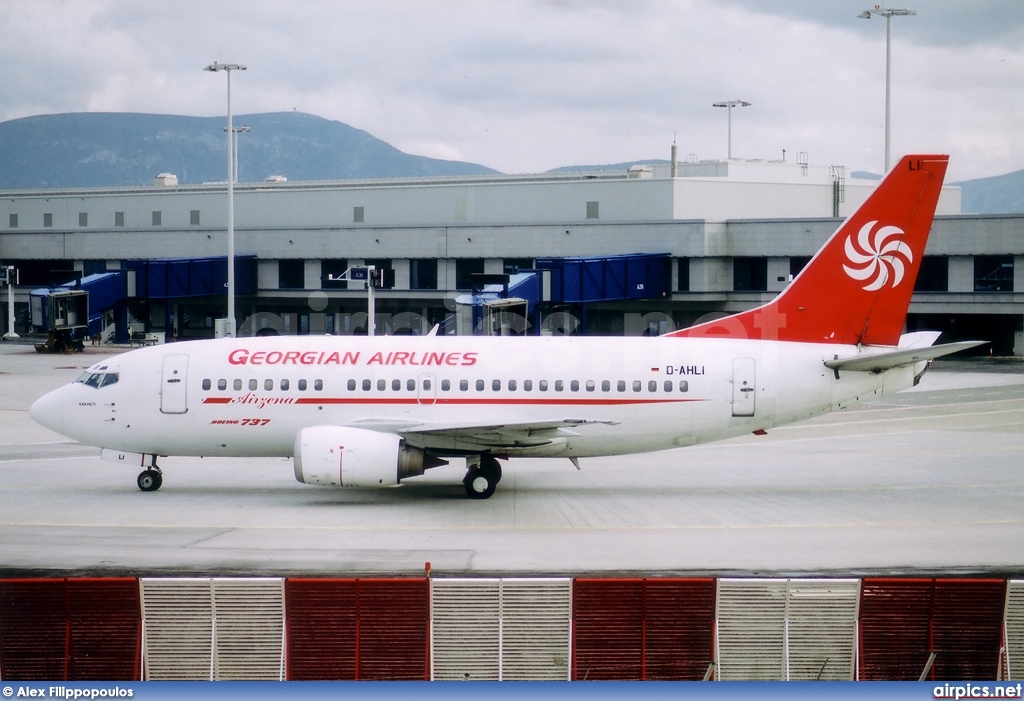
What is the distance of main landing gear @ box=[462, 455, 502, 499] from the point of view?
1260 inches

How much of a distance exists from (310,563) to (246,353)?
10273mm

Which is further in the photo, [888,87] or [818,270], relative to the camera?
[888,87]

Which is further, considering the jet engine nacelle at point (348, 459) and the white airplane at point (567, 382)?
the white airplane at point (567, 382)

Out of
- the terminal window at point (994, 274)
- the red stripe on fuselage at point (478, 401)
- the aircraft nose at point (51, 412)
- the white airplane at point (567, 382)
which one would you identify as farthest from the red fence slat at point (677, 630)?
the terminal window at point (994, 274)

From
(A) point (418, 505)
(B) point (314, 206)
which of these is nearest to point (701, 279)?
(B) point (314, 206)

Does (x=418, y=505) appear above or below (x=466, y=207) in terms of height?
below

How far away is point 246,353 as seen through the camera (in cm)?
3316

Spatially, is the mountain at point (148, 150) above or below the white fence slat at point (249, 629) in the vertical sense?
above

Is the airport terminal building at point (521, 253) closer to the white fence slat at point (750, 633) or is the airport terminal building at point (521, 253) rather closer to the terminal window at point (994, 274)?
the terminal window at point (994, 274)

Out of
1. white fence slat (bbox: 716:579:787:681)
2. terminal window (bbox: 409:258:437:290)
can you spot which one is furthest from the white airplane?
terminal window (bbox: 409:258:437:290)

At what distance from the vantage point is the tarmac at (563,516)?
24453 millimetres

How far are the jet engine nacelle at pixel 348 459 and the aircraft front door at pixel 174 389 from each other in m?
4.15

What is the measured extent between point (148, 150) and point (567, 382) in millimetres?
86404

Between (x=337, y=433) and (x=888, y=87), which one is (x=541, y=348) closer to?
(x=337, y=433)
